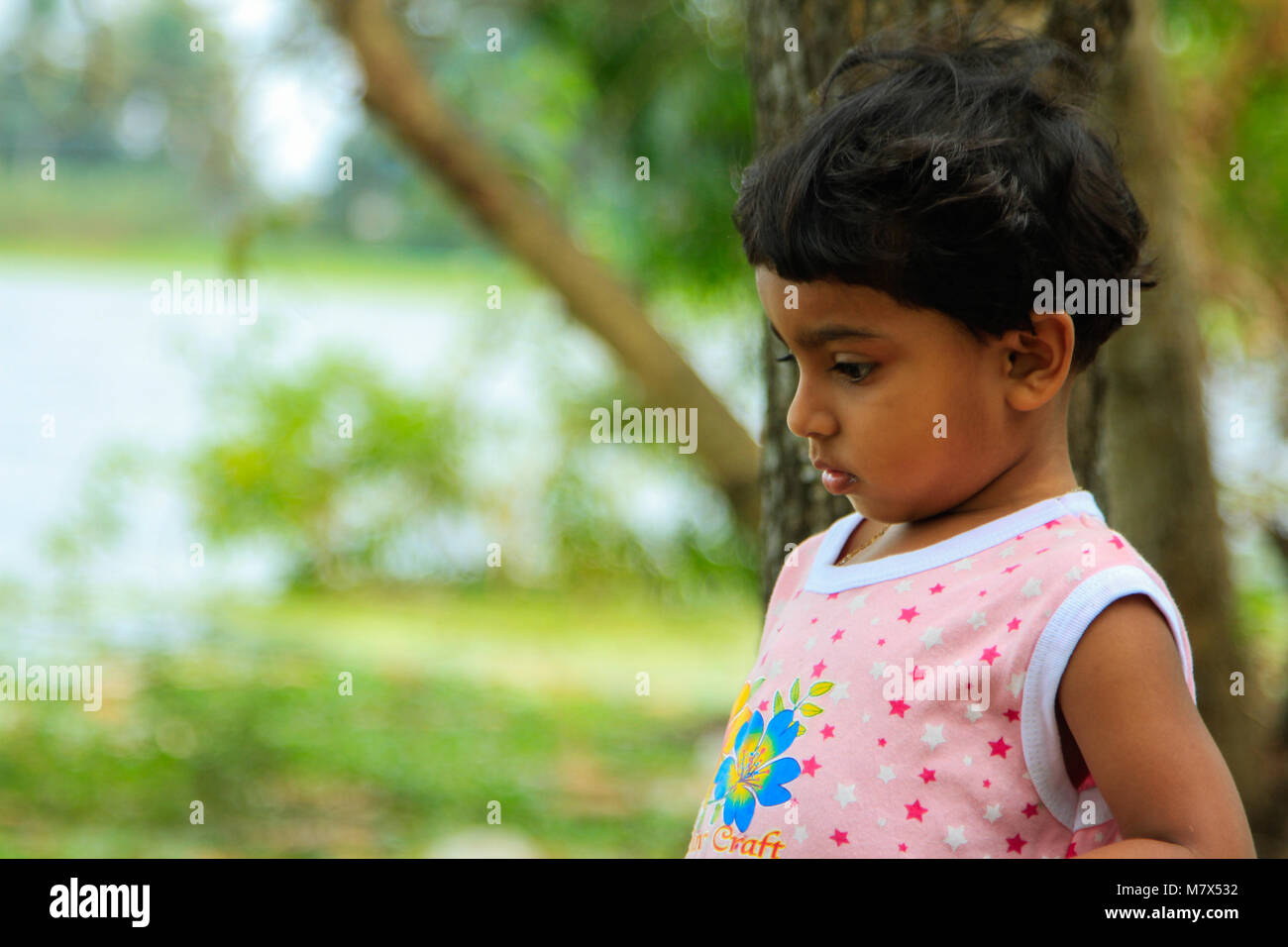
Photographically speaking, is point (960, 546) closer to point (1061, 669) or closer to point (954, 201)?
point (1061, 669)

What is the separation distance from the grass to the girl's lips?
317 centimetres

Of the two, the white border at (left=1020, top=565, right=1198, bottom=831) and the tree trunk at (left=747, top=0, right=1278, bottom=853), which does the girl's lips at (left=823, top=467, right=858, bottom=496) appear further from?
the tree trunk at (left=747, top=0, right=1278, bottom=853)

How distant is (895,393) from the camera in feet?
3.67

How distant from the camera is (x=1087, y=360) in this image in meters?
1.21

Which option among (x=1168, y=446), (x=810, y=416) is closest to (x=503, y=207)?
(x=1168, y=446)

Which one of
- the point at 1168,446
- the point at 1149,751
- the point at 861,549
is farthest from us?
the point at 1168,446

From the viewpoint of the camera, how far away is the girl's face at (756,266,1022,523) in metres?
1.12

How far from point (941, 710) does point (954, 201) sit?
41cm

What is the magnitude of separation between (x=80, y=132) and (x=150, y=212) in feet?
2.72

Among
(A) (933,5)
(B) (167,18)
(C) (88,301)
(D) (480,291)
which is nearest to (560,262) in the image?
(A) (933,5)
